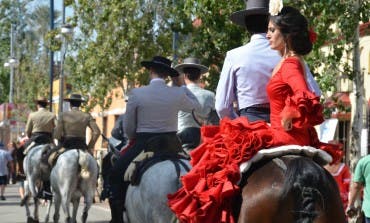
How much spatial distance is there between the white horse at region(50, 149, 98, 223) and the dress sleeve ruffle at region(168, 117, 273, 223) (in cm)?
970

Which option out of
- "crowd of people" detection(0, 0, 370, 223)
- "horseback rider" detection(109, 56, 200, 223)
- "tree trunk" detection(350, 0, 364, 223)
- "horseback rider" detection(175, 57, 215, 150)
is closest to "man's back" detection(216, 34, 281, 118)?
"crowd of people" detection(0, 0, 370, 223)

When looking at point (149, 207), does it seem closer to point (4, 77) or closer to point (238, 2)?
point (238, 2)

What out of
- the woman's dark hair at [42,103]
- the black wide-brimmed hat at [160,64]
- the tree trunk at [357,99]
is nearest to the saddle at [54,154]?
the woman's dark hair at [42,103]

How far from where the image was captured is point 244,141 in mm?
6324

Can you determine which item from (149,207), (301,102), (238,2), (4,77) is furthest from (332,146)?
(4,77)

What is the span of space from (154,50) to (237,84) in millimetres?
22608

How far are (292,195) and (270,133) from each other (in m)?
0.57

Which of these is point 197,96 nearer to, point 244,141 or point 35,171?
point 244,141

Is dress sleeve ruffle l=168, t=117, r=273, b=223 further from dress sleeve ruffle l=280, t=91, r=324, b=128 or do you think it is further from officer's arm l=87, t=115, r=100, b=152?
officer's arm l=87, t=115, r=100, b=152

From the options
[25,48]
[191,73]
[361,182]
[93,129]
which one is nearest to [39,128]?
[93,129]

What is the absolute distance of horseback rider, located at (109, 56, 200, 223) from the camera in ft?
32.4

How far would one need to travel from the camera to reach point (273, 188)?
602 centimetres

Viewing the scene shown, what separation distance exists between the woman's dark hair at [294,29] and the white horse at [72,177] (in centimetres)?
1023

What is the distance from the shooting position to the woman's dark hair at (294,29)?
6.42 metres
